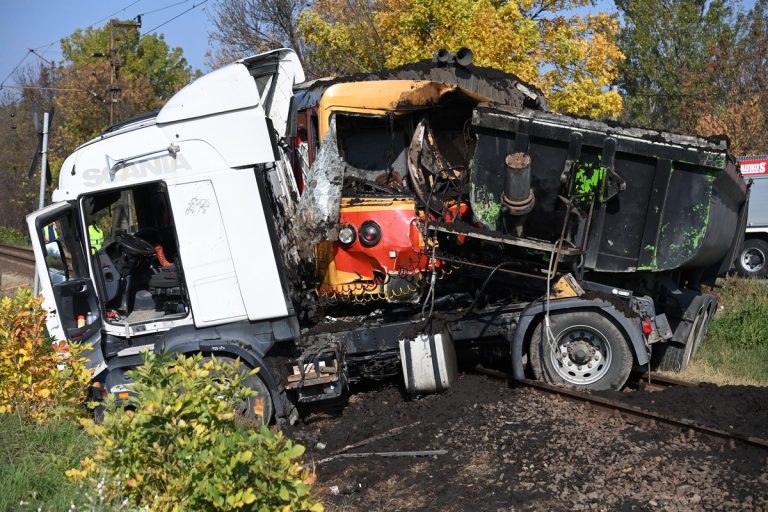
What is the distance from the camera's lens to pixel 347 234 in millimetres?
8250

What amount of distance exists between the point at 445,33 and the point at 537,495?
1400 cm

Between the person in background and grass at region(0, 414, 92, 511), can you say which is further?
the person in background

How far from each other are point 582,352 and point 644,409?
1221mm

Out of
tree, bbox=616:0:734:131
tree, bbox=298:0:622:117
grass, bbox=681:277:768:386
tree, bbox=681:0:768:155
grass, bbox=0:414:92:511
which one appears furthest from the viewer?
tree, bbox=616:0:734:131

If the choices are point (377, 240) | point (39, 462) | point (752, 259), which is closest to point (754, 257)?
point (752, 259)

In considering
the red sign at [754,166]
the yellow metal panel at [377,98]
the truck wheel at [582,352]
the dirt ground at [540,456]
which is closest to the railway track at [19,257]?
the yellow metal panel at [377,98]

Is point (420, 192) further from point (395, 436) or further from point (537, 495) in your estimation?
point (537, 495)

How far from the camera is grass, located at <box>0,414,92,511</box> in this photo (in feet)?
14.6

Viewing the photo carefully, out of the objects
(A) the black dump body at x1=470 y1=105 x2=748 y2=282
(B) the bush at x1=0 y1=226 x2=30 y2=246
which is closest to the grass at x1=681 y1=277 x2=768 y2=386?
(A) the black dump body at x1=470 y1=105 x2=748 y2=282

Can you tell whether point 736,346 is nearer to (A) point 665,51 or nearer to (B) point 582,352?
(B) point 582,352

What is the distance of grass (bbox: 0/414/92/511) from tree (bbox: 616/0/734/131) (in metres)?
32.1

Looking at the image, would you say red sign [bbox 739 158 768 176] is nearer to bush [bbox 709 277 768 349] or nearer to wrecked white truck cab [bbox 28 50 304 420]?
bush [bbox 709 277 768 349]

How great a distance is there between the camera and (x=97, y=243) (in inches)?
304

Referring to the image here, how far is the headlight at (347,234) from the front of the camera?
325 inches
